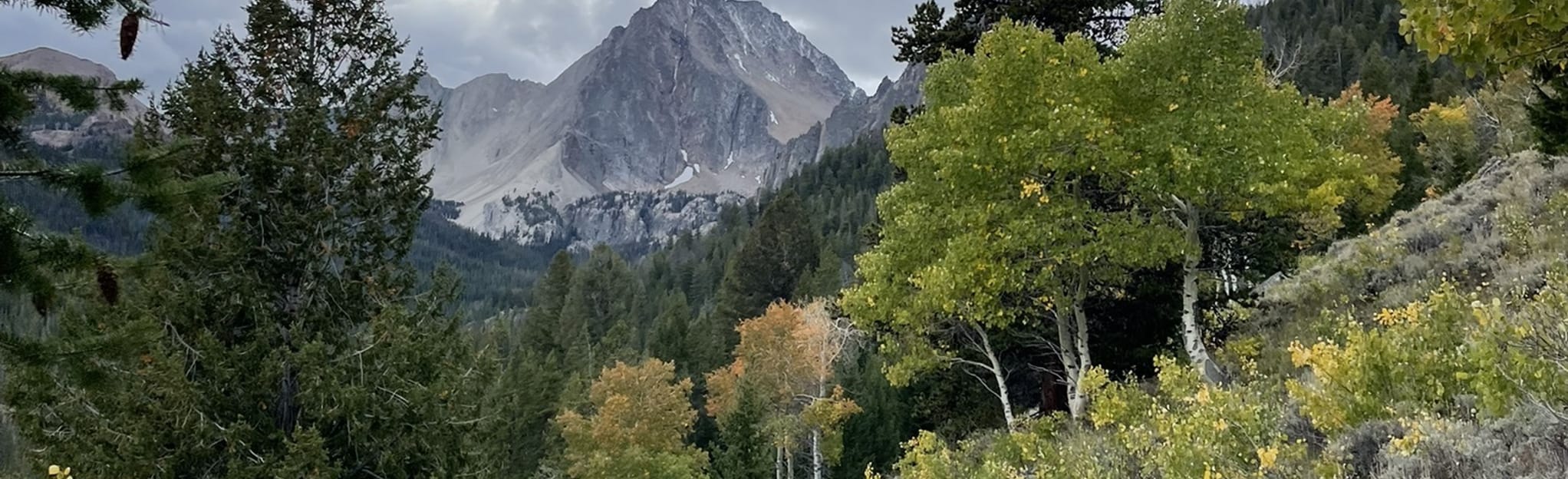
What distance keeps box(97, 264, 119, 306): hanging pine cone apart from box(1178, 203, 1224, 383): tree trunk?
37.5ft

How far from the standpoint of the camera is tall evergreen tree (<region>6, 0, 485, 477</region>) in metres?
9.42

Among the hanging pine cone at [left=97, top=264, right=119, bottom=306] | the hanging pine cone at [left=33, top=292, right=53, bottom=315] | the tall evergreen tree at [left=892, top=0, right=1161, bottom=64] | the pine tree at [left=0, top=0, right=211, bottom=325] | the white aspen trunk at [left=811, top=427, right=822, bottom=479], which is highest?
the tall evergreen tree at [left=892, top=0, right=1161, bottom=64]

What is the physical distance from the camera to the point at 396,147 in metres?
11.8

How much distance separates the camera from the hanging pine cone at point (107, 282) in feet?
18.8

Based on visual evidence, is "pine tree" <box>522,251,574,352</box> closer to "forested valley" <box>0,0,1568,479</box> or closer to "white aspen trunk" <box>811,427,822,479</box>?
"white aspen trunk" <box>811,427,822,479</box>

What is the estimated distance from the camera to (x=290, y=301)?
11.1m

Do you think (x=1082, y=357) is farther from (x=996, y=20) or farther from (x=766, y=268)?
(x=766, y=268)

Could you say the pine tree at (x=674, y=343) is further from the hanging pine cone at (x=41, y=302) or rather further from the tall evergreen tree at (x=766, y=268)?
the hanging pine cone at (x=41, y=302)

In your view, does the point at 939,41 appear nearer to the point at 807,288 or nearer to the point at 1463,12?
the point at 1463,12

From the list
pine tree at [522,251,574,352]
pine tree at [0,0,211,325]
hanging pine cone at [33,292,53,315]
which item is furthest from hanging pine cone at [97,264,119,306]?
pine tree at [522,251,574,352]

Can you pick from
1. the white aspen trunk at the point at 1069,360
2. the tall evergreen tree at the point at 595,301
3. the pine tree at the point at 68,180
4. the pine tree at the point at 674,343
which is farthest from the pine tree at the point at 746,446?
the tall evergreen tree at the point at 595,301

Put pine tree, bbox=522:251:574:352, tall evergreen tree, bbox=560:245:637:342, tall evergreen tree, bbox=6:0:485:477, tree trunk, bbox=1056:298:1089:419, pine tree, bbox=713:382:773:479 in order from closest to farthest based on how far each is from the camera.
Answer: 1. tall evergreen tree, bbox=6:0:485:477
2. tree trunk, bbox=1056:298:1089:419
3. pine tree, bbox=713:382:773:479
4. pine tree, bbox=522:251:574:352
5. tall evergreen tree, bbox=560:245:637:342

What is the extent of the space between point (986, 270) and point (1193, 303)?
306 cm

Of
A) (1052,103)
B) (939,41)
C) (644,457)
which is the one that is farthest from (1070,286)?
(644,457)
